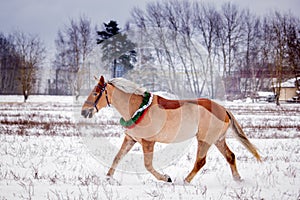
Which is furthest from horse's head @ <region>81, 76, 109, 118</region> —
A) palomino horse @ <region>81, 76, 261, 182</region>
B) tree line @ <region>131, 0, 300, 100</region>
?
tree line @ <region>131, 0, 300, 100</region>

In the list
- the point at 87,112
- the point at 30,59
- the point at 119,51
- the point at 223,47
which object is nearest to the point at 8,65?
the point at 30,59

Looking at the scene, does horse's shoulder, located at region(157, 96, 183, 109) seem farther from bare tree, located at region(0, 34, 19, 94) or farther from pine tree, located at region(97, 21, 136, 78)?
bare tree, located at region(0, 34, 19, 94)

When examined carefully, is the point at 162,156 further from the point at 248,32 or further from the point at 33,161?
the point at 248,32

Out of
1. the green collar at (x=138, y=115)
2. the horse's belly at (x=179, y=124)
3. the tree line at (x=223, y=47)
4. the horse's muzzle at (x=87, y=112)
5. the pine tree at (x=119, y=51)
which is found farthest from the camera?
the tree line at (x=223, y=47)

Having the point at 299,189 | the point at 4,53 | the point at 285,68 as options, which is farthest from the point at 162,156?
the point at 4,53

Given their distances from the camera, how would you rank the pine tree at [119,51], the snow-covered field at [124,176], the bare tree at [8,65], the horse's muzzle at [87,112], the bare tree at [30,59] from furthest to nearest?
the bare tree at [8,65] < the bare tree at [30,59] < the pine tree at [119,51] < the horse's muzzle at [87,112] < the snow-covered field at [124,176]

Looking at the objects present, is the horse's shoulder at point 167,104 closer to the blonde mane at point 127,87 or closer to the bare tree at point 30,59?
the blonde mane at point 127,87

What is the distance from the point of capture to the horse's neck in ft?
15.1

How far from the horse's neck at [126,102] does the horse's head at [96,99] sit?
16cm

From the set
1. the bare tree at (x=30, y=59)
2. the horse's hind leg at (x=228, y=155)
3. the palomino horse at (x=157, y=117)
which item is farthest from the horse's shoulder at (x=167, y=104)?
the bare tree at (x=30, y=59)

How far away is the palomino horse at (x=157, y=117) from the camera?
4516mm

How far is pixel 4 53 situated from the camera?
63625 millimetres

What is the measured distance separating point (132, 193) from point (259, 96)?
46.1 meters

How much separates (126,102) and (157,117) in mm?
544
